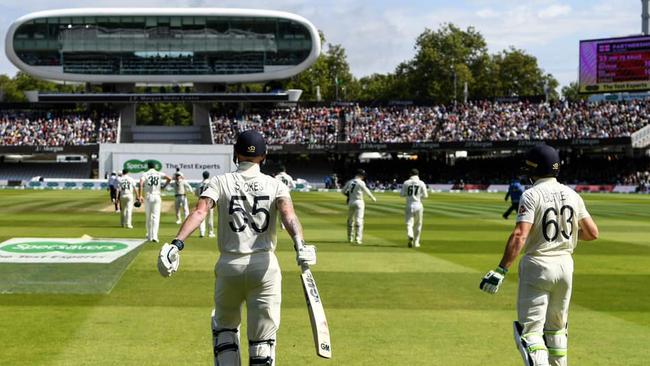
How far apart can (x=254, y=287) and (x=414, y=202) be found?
15.3 meters

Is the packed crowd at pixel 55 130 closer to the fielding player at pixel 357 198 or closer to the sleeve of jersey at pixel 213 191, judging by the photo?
the fielding player at pixel 357 198

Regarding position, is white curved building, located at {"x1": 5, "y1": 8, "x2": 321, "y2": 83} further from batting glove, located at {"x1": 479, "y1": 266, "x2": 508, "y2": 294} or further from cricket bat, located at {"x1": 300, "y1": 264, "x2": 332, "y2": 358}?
cricket bat, located at {"x1": 300, "y1": 264, "x2": 332, "y2": 358}

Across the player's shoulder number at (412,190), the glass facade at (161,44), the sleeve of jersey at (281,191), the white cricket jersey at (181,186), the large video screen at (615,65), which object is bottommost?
the white cricket jersey at (181,186)

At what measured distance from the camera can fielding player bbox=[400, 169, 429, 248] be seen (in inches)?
879

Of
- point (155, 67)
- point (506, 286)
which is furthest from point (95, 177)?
point (506, 286)

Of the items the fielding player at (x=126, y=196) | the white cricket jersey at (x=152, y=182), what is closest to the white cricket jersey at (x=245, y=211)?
the white cricket jersey at (x=152, y=182)

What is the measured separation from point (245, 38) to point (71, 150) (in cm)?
2168

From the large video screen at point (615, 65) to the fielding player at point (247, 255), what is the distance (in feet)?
241

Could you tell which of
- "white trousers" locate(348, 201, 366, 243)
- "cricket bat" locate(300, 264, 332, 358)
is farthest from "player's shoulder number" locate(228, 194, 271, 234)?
"white trousers" locate(348, 201, 366, 243)

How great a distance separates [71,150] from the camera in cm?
8156

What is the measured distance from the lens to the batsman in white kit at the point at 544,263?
7.75m

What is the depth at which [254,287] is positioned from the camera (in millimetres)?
7398

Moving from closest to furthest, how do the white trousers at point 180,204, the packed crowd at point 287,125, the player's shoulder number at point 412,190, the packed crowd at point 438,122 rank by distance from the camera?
the player's shoulder number at point 412,190 → the white trousers at point 180,204 → the packed crowd at point 438,122 → the packed crowd at point 287,125

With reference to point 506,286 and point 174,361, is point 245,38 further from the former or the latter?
point 174,361
